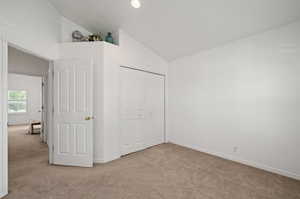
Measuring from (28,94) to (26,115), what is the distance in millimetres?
1120

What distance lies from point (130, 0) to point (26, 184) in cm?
349

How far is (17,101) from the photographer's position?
24.2 feet

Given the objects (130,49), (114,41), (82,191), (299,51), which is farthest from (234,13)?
(82,191)

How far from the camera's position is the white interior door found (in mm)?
3430

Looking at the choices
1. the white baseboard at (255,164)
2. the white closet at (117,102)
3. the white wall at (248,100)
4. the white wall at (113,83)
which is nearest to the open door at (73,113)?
the white closet at (117,102)

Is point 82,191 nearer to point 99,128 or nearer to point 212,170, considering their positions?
point 99,128

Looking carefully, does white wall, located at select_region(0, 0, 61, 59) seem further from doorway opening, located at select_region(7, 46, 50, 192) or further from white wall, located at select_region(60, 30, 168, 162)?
doorway opening, located at select_region(7, 46, 50, 192)

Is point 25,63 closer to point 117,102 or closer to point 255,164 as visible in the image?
point 117,102

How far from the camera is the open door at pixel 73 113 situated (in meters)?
2.79

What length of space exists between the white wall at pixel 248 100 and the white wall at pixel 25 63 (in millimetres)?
4640

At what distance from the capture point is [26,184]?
218 cm

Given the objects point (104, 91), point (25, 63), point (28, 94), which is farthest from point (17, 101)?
point (104, 91)

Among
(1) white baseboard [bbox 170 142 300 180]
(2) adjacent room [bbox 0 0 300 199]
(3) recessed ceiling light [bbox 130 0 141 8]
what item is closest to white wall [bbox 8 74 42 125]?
(2) adjacent room [bbox 0 0 300 199]

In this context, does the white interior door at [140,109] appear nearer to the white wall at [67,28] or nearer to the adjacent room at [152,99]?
the adjacent room at [152,99]
